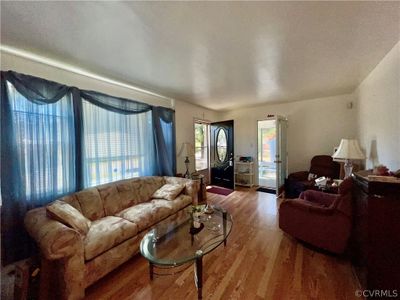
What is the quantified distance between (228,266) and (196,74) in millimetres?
2535

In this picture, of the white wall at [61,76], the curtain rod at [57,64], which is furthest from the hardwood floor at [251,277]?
the curtain rod at [57,64]

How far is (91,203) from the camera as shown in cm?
228

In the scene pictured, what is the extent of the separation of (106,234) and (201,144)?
3881 millimetres

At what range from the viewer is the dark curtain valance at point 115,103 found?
101 inches

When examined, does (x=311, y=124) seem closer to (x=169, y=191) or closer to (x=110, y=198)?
(x=169, y=191)

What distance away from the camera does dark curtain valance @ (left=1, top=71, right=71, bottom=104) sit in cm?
187

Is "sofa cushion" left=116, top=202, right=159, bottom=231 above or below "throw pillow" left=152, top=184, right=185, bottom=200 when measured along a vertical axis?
below

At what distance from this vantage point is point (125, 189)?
273 centimetres

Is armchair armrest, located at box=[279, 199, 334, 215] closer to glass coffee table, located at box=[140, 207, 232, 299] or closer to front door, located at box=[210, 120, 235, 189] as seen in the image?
glass coffee table, located at box=[140, 207, 232, 299]

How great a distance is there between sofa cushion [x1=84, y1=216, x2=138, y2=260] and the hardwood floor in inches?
13.3

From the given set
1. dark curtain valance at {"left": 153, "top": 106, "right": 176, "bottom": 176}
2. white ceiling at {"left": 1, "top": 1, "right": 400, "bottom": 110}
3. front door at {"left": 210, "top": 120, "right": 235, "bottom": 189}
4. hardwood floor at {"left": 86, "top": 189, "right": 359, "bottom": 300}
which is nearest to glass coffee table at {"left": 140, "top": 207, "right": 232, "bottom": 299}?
hardwood floor at {"left": 86, "top": 189, "right": 359, "bottom": 300}

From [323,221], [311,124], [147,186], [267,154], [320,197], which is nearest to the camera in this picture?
[323,221]

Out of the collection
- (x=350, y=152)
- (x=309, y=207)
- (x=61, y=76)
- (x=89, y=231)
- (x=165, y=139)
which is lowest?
(x=89, y=231)

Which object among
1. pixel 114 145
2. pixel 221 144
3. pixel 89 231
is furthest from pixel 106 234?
pixel 221 144
